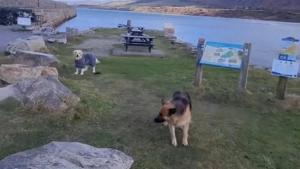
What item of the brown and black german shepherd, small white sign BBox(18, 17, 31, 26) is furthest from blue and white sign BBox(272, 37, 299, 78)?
small white sign BBox(18, 17, 31, 26)

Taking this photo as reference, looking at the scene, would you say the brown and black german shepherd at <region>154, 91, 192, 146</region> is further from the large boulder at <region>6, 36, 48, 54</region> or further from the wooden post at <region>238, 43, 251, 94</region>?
the large boulder at <region>6, 36, 48, 54</region>

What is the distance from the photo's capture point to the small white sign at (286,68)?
6926mm

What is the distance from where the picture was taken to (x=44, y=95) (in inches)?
220

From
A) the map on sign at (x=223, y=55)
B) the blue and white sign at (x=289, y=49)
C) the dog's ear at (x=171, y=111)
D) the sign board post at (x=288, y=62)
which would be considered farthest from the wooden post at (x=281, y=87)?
the dog's ear at (x=171, y=111)

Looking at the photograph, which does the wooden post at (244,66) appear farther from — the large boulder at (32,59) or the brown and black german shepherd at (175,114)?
the large boulder at (32,59)

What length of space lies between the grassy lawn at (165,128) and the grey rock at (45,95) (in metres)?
0.17

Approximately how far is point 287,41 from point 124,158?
4729mm

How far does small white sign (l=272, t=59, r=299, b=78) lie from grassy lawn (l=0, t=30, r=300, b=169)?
1.76 feet

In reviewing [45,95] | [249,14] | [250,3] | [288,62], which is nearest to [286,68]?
[288,62]

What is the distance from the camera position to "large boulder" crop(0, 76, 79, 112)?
5.48m

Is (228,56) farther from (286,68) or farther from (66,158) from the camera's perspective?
(66,158)

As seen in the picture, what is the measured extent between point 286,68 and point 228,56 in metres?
1.08

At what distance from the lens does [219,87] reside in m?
7.99

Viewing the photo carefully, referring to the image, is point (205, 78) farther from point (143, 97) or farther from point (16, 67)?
point (16, 67)
